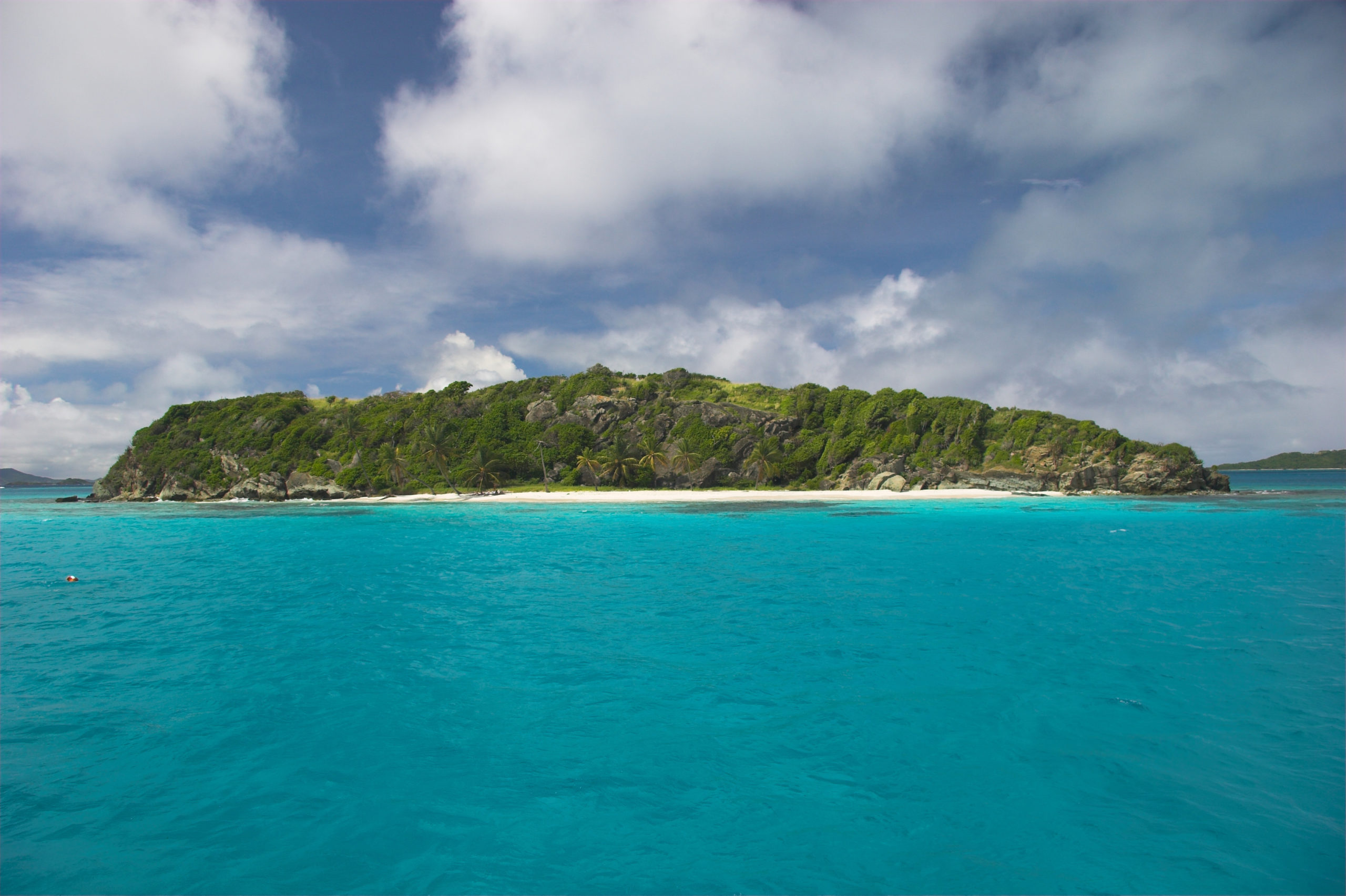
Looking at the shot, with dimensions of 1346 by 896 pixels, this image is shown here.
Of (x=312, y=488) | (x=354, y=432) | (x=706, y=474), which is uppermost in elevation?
(x=354, y=432)

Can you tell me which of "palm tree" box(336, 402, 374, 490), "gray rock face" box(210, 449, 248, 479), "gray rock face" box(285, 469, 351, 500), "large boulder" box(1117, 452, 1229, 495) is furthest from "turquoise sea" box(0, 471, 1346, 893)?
"gray rock face" box(210, 449, 248, 479)

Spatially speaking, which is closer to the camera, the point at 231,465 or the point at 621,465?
the point at 621,465

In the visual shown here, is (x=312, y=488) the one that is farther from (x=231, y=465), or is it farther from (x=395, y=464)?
(x=231, y=465)

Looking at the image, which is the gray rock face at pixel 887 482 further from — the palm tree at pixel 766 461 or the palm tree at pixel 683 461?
the palm tree at pixel 683 461

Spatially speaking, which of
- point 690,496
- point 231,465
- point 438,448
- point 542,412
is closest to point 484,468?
point 438,448

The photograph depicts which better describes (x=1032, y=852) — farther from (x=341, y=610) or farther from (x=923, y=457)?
(x=923, y=457)

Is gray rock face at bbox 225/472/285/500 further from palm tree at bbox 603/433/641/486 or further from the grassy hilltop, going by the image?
palm tree at bbox 603/433/641/486

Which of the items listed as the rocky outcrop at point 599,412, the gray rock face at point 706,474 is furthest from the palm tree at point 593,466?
the gray rock face at point 706,474
